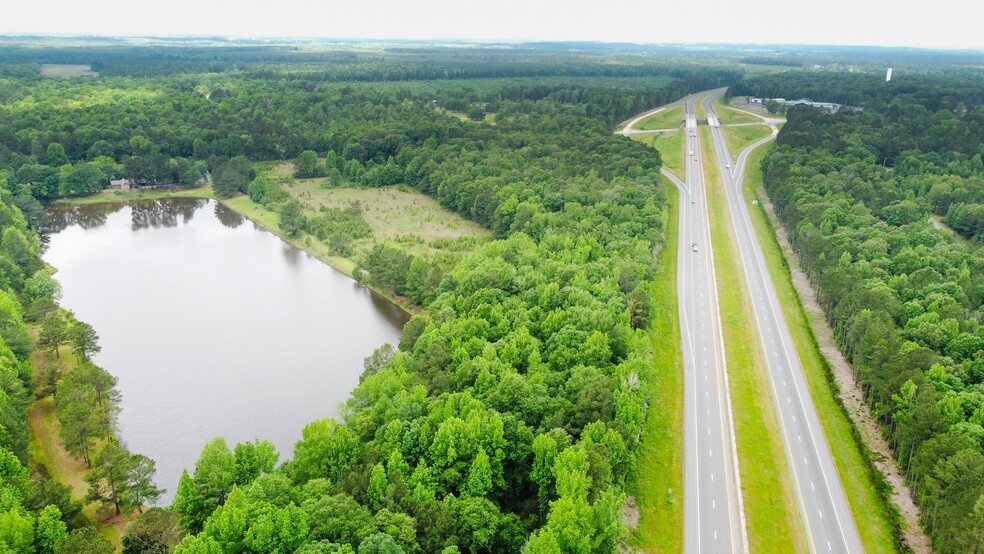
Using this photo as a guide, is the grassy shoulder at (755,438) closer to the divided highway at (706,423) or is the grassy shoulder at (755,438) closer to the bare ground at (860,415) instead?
the divided highway at (706,423)

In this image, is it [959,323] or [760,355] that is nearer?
[959,323]

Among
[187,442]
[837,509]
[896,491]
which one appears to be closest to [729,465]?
[837,509]

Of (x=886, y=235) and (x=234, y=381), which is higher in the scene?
(x=886, y=235)

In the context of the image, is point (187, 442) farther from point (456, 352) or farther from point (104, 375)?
point (456, 352)

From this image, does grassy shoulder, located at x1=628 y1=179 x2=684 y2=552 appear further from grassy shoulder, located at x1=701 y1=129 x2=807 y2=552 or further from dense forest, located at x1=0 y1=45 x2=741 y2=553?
grassy shoulder, located at x1=701 y1=129 x2=807 y2=552

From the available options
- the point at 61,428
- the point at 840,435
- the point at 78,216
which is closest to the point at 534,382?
the point at 840,435
